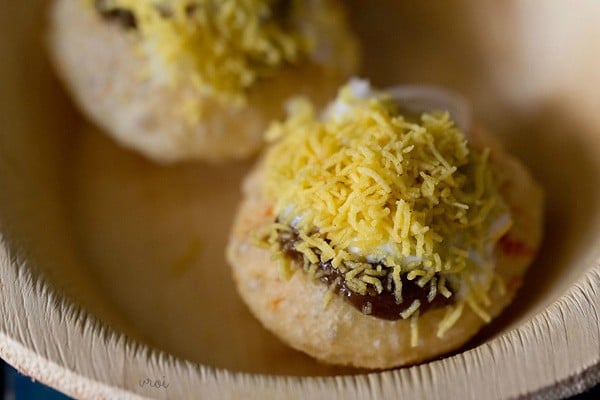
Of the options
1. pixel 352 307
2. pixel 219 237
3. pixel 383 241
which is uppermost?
pixel 383 241

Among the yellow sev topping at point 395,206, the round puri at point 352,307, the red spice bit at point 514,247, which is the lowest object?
the round puri at point 352,307

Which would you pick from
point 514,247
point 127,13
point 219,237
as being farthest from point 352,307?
point 127,13

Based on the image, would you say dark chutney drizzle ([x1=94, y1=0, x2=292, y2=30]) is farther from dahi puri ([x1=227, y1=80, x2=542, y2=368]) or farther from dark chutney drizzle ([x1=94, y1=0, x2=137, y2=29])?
dahi puri ([x1=227, y1=80, x2=542, y2=368])

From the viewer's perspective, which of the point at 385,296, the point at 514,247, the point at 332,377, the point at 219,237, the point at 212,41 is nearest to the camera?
the point at 332,377

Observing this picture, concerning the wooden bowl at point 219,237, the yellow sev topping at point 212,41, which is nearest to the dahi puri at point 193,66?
the yellow sev topping at point 212,41

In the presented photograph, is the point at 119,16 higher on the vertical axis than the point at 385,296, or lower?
higher

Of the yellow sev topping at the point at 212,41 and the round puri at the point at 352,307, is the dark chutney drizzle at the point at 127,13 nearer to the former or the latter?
the yellow sev topping at the point at 212,41

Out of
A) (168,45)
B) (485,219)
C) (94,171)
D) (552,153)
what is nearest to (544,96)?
(552,153)

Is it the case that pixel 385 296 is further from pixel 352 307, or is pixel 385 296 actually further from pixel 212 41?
pixel 212 41
